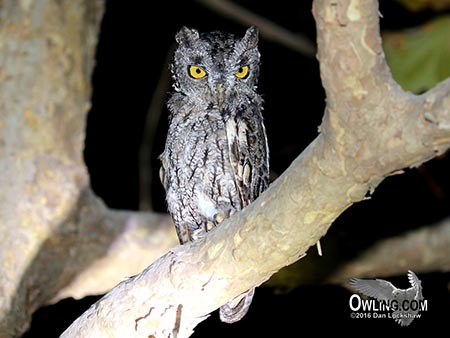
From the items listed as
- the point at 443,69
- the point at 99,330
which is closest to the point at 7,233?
the point at 99,330

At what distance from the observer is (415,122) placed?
127cm

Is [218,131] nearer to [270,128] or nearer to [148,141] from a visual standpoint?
[148,141]

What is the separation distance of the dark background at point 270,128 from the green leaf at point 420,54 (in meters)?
0.45

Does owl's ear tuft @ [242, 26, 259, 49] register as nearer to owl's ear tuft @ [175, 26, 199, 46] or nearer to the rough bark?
owl's ear tuft @ [175, 26, 199, 46]

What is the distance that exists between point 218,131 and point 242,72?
0.25m

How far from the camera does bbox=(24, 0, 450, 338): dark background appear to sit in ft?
14.1

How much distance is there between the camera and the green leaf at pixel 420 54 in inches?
139

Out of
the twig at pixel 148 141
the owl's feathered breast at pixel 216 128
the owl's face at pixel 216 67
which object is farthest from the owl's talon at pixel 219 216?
the twig at pixel 148 141

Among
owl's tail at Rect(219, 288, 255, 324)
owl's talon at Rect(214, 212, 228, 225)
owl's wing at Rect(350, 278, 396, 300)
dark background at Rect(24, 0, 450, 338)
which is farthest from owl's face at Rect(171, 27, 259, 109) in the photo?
dark background at Rect(24, 0, 450, 338)

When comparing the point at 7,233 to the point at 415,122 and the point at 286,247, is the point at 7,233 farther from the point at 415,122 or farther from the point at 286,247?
the point at 415,122

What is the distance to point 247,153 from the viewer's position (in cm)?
254

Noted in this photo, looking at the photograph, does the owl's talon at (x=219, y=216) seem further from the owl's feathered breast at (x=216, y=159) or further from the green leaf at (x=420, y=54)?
the green leaf at (x=420, y=54)

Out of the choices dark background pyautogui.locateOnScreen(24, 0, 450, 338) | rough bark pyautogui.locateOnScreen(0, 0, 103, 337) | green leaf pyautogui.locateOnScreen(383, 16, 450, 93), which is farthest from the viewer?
dark background pyautogui.locateOnScreen(24, 0, 450, 338)

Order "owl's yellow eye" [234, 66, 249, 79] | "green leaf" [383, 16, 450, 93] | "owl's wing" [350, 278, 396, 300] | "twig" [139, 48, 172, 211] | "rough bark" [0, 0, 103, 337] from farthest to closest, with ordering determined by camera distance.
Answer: "twig" [139, 48, 172, 211]
"green leaf" [383, 16, 450, 93]
"rough bark" [0, 0, 103, 337]
"owl's yellow eye" [234, 66, 249, 79]
"owl's wing" [350, 278, 396, 300]
